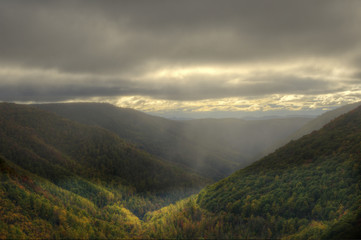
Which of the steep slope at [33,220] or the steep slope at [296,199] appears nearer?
the steep slope at [296,199]

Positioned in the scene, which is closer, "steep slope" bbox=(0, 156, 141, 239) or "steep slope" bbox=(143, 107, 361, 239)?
"steep slope" bbox=(143, 107, 361, 239)

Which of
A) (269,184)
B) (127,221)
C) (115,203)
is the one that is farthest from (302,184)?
(115,203)

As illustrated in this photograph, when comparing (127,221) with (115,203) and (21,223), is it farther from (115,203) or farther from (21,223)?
(21,223)

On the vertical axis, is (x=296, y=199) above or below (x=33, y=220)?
above

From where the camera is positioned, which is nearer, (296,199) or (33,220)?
(296,199)

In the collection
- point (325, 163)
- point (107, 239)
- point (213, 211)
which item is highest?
point (325, 163)

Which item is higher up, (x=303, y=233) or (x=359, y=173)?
(x=359, y=173)

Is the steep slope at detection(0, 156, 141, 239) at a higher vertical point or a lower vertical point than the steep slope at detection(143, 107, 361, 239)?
lower

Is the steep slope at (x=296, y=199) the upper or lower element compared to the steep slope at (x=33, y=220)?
upper
